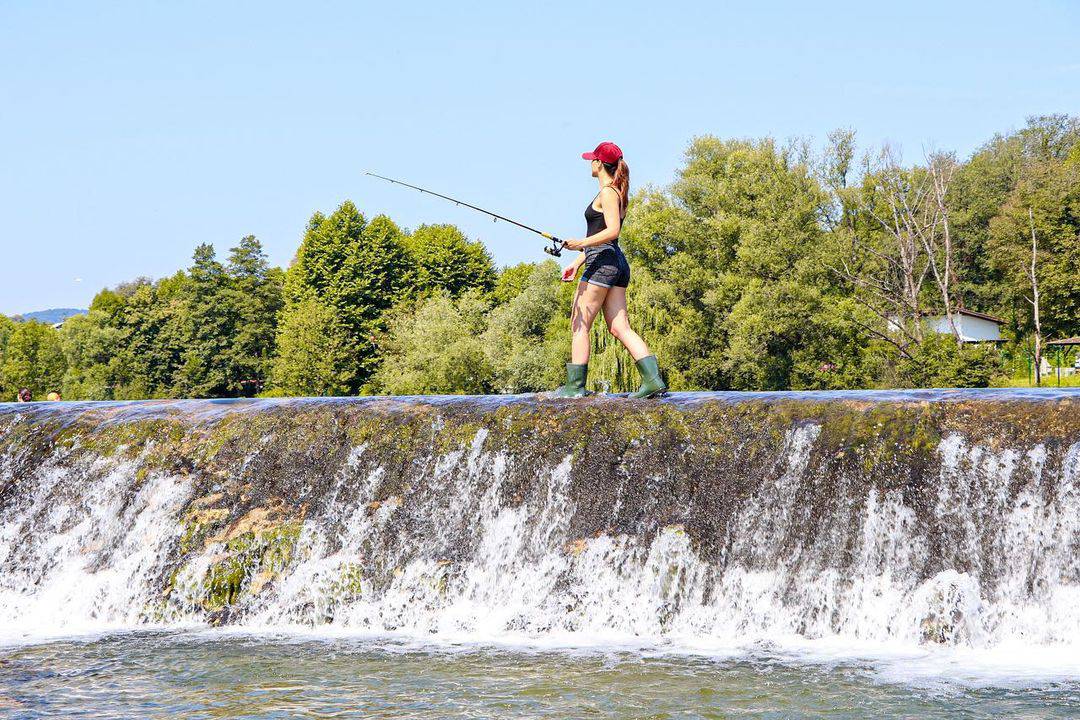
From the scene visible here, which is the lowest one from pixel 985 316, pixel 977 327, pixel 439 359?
pixel 439 359

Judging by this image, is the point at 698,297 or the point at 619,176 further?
the point at 698,297

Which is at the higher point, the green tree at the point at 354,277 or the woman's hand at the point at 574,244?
the green tree at the point at 354,277

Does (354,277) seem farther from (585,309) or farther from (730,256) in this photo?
(585,309)

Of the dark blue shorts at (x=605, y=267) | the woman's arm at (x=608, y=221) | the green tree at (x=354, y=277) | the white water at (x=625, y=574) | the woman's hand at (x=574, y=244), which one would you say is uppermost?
the green tree at (x=354, y=277)

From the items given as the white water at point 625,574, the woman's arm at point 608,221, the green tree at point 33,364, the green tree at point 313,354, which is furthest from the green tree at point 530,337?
the green tree at point 33,364

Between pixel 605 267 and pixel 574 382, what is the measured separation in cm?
139

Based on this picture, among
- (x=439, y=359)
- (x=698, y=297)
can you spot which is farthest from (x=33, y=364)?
(x=698, y=297)

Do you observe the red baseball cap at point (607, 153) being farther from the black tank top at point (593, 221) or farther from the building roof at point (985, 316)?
the building roof at point (985, 316)

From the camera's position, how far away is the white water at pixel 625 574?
9.27m

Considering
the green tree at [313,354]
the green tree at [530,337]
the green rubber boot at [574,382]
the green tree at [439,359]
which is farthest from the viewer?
the green tree at [313,354]

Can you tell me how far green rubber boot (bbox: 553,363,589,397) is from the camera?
1205 cm

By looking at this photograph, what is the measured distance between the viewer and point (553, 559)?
10758mm

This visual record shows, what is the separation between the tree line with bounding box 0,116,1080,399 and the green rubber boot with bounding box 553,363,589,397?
32.5 meters

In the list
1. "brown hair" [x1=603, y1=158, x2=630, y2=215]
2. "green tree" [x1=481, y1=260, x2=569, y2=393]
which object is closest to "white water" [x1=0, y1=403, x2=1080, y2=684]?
"brown hair" [x1=603, y1=158, x2=630, y2=215]
